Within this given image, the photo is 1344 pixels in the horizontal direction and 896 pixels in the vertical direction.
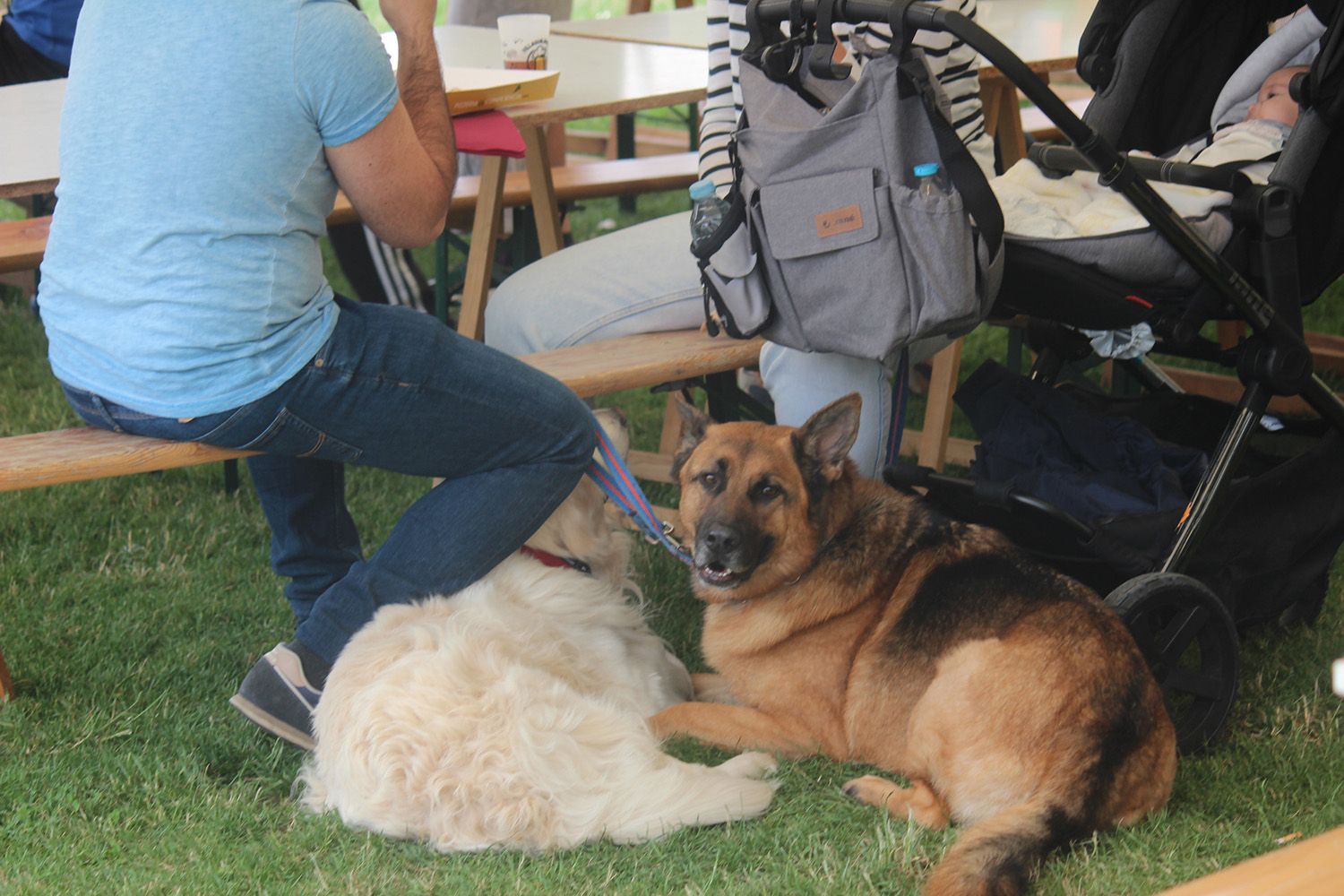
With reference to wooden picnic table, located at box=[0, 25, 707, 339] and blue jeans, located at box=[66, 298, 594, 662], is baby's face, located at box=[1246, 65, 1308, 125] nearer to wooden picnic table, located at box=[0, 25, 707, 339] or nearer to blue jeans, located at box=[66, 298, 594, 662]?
wooden picnic table, located at box=[0, 25, 707, 339]

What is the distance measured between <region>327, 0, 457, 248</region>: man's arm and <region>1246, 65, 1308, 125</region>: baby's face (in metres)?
2.01

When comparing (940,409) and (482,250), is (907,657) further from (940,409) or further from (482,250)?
(482,250)

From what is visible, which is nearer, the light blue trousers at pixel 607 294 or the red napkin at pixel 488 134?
the red napkin at pixel 488 134

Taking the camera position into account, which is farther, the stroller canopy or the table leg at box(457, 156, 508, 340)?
the table leg at box(457, 156, 508, 340)

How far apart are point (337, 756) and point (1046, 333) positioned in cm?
211

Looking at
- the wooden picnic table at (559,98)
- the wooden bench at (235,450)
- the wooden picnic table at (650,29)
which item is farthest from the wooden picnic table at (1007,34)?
the wooden bench at (235,450)

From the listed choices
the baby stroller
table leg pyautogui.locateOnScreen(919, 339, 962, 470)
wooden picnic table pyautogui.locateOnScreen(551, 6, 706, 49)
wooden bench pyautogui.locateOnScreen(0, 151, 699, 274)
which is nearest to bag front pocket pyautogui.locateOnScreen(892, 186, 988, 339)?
the baby stroller

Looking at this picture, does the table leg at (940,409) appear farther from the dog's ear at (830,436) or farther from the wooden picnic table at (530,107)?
the dog's ear at (830,436)

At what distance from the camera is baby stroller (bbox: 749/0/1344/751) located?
250cm

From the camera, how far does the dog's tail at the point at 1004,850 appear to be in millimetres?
1993

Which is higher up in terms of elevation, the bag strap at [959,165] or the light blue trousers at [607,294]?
the bag strap at [959,165]

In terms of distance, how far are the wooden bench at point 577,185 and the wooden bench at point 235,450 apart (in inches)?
61.6

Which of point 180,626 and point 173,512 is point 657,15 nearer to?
point 173,512

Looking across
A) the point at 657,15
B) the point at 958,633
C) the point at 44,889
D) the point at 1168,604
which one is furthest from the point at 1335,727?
the point at 657,15
